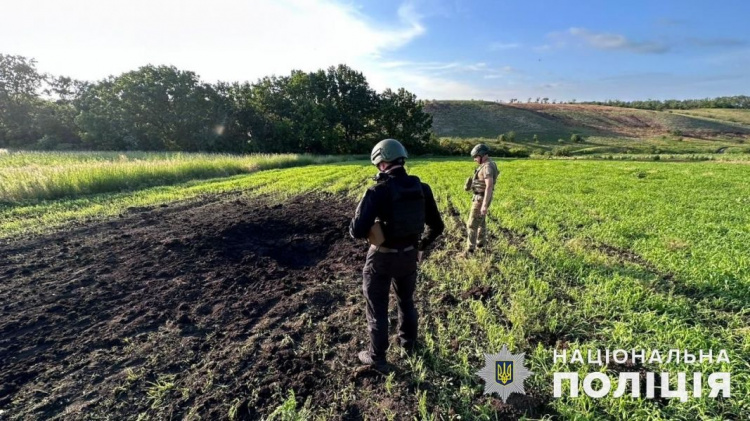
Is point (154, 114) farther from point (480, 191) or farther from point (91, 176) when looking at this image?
point (480, 191)

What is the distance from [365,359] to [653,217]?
9105mm

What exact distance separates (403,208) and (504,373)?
1833 mm

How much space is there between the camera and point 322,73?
42188mm

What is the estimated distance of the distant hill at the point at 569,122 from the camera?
A: 59.8 meters

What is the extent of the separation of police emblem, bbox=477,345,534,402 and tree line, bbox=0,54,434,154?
37106 mm

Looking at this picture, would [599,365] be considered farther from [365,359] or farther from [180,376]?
[180,376]

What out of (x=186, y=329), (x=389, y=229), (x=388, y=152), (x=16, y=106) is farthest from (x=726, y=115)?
(x=16, y=106)

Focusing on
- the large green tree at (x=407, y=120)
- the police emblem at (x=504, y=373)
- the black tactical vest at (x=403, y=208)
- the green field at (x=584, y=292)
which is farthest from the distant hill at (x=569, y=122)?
the black tactical vest at (x=403, y=208)

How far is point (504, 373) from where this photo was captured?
308cm

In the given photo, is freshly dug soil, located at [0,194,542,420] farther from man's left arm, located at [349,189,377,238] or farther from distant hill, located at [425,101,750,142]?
distant hill, located at [425,101,750,142]

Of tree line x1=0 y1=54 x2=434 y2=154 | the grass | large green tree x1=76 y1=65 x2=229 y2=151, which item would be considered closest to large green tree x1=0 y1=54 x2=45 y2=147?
tree line x1=0 y1=54 x2=434 y2=154

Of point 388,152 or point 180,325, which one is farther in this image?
point 180,325

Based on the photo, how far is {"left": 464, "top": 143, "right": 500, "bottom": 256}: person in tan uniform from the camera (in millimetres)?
Answer: 5738

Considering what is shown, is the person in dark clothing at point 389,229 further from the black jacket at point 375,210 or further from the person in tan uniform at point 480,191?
the person in tan uniform at point 480,191
